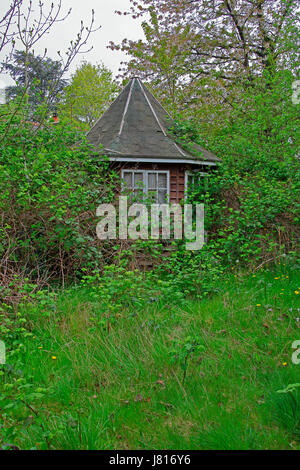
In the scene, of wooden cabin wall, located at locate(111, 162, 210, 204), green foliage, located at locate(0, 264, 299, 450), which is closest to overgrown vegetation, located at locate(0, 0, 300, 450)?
green foliage, located at locate(0, 264, 299, 450)

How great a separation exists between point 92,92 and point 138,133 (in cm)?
1890

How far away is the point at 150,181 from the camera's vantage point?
9773mm

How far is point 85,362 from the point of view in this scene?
3908mm

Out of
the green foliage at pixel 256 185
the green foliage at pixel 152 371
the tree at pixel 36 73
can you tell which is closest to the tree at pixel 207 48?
the green foliage at pixel 256 185

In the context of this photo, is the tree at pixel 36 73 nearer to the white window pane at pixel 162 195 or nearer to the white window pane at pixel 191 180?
the white window pane at pixel 162 195

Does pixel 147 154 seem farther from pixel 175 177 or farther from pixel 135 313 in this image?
pixel 135 313

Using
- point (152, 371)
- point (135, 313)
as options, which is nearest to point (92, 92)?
point (135, 313)

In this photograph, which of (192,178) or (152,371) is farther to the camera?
(192,178)

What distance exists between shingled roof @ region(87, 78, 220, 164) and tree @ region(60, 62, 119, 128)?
1501 cm

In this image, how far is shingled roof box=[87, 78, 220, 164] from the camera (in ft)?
30.7

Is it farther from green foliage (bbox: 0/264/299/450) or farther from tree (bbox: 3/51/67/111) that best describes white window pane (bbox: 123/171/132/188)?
green foliage (bbox: 0/264/299/450)
